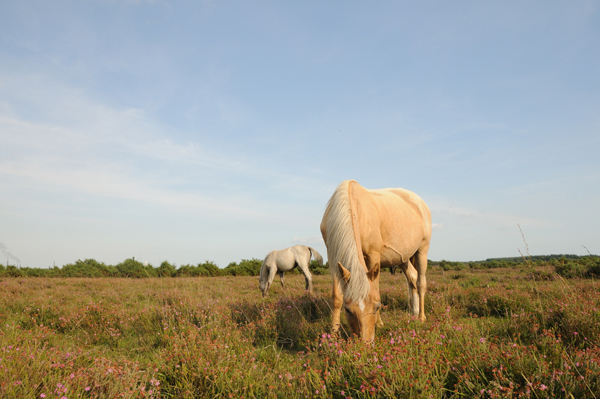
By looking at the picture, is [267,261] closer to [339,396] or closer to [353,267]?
[353,267]

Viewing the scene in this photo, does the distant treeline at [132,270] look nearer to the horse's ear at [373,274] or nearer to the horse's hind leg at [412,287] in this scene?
the horse's hind leg at [412,287]

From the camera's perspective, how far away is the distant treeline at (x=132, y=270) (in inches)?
969

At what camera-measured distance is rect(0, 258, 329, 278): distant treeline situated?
24.6m

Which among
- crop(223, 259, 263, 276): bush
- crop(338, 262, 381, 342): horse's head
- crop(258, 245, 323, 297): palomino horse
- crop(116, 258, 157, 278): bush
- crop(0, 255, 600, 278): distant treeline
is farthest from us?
crop(223, 259, 263, 276): bush

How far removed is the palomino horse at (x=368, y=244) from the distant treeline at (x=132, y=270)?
19.8 m

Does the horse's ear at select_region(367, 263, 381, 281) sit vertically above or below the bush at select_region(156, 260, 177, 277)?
above

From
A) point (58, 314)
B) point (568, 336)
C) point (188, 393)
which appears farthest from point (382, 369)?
point (58, 314)

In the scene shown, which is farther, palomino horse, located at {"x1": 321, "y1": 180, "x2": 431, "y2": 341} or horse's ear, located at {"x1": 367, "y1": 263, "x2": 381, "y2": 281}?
horse's ear, located at {"x1": 367, "y1": 263, "x2": 381, "y2": 281}

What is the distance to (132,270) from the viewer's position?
2697 centimetres

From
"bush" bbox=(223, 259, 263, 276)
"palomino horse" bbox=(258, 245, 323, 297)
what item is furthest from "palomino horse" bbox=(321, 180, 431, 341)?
"bush" bbox=(223, 259, 263, 276)

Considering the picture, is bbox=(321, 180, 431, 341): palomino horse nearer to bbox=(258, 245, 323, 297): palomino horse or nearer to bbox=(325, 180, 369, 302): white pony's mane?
bbox=(325, 180, 369, 302): white pony's mane

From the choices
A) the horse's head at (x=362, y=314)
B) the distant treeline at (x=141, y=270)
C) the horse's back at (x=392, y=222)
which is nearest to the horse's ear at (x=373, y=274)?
the horse's back at (x=392, y=222)

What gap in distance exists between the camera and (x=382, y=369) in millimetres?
2973

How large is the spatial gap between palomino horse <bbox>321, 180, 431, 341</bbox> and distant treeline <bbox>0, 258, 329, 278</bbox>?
65.1ft
